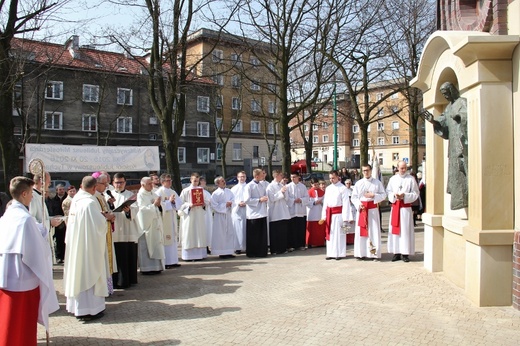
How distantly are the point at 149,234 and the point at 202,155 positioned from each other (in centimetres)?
4212

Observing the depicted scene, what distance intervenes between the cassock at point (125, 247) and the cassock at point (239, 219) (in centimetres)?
365

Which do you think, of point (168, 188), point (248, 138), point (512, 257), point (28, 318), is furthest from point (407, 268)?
point (248, 138)

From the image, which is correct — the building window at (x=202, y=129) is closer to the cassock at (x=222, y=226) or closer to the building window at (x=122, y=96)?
the building window at (x=122, y=96)

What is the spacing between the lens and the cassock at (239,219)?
11781mm

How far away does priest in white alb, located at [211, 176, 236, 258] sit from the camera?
11.5 m

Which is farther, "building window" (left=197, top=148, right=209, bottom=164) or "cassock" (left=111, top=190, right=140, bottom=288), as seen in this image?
"building window" (left=197, top=148, right=209, bottom=164)

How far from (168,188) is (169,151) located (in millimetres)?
4663

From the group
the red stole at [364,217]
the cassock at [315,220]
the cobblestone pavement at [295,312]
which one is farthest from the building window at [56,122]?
the red stole at [364,217]

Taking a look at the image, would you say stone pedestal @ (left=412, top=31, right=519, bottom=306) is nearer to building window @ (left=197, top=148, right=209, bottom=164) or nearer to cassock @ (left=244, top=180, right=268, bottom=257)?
cassock @ (left=244, top=180, right=268, bottom=257)

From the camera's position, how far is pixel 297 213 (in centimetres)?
1277

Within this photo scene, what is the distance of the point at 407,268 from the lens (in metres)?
9.11

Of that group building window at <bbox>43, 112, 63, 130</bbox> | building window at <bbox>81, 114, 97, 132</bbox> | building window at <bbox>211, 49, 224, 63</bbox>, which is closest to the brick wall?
building window at <bbox>211, 49, 224, 63</bbox>

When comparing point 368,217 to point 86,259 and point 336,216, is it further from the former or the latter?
point 86,259

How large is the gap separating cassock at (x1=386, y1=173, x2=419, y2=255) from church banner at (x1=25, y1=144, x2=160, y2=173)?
25.1 feet
